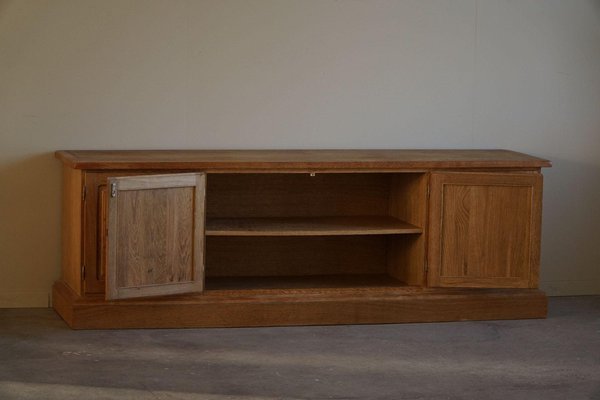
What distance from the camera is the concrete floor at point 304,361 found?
436 cm

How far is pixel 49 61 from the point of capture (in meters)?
5.52

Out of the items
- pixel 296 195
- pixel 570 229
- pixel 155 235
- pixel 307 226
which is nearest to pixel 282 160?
pixel 307 226

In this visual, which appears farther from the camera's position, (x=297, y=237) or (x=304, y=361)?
(x=297, y=237)

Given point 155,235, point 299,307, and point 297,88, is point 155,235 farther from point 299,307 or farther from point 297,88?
point 297,88

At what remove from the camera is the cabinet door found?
5023mm

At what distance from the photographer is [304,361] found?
478 cm

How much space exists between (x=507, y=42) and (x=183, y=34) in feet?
5.99

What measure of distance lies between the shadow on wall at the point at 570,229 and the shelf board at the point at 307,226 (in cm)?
104

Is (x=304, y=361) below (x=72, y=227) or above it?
below

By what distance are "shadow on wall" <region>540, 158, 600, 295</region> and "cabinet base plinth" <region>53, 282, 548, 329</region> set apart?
2.19 ft

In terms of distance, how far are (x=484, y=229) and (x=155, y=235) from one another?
165cm

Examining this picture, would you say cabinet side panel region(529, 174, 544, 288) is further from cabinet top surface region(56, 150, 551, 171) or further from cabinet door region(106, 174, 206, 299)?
cabinet door region(106, 174, 206, 299)

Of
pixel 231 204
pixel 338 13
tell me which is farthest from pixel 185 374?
pixel 338 13

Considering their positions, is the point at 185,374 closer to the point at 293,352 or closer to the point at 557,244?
the point at 293,352
